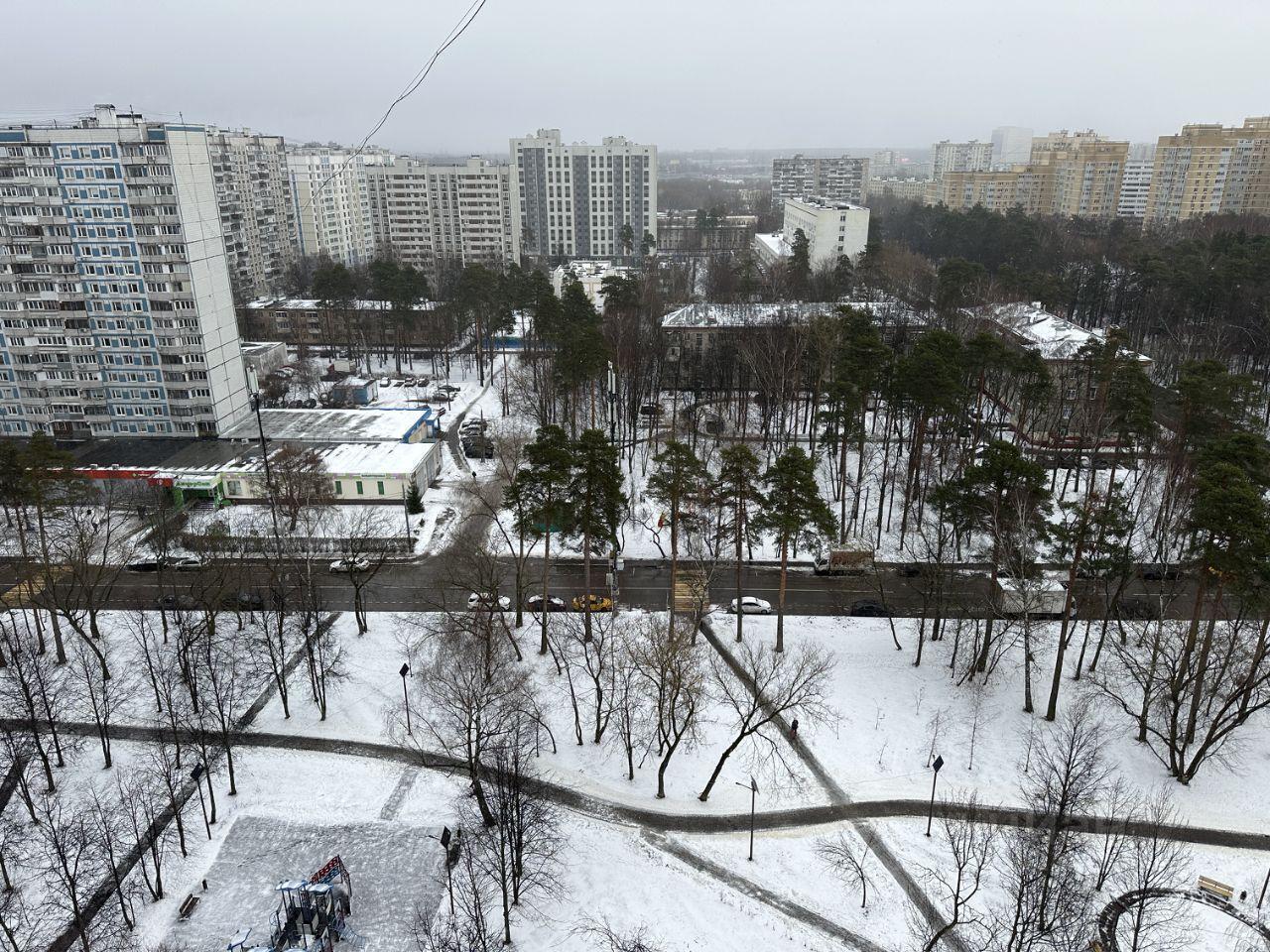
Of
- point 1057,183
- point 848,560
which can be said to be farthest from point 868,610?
point 1057,183

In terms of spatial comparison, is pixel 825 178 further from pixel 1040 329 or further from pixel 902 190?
pixel 1040 329

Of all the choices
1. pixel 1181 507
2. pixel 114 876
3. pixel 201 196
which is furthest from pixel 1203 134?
pixel 114 876

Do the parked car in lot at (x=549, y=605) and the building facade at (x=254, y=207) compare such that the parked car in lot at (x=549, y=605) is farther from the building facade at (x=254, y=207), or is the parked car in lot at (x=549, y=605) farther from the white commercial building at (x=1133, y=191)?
the white commercial building at (x=1133, y=191)

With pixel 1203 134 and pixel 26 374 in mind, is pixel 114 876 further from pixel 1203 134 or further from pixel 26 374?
pixel 1203 134

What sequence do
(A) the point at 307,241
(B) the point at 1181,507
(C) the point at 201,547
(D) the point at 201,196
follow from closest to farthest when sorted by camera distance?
(C) the point at 201,547 → (B) the point at 1181,507 → (D) the point at 201,196 → (A) the point at 307,241

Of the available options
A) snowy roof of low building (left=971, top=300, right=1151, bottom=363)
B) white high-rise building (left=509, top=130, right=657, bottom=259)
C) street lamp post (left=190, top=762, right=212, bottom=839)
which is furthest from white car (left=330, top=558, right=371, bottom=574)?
white high-rise building (left=509, top=130, right=657, bottom=259)
